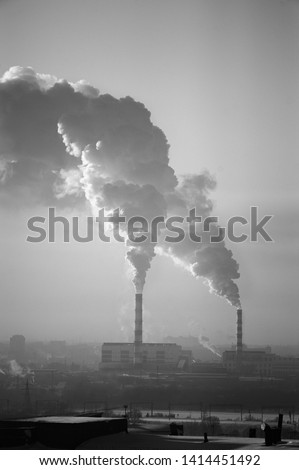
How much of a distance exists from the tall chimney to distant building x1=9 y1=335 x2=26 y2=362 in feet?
17.1

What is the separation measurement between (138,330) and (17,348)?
8.94 m

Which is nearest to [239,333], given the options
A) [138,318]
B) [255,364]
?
[255,364]

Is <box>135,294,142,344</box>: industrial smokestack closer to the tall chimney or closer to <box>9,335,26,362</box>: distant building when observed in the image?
the tall chimney

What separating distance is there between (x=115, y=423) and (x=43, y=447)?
1.07 meters

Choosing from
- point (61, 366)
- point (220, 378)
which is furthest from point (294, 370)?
point (61, 366)

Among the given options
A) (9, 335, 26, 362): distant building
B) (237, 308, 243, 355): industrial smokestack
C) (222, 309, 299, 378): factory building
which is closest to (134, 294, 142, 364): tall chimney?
(237, 308, 243, 355): industrial smokestack

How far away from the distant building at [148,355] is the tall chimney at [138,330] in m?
0.41

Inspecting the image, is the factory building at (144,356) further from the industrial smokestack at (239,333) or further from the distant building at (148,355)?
the industrial smokestack at (239,333)

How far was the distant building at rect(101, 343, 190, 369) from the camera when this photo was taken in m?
35.1

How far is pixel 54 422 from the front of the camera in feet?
26.5

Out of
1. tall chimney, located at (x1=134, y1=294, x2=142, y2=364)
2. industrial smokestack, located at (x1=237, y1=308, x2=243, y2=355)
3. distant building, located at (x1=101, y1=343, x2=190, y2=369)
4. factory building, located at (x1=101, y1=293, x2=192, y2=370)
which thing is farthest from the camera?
distant building, located at (x1=101, y1=343, x2=190, y2=369)

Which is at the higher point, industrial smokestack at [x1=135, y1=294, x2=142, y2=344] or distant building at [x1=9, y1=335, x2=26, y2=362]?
industrial smokestack at [x1=135, y1=294, x2=142, y2=344]

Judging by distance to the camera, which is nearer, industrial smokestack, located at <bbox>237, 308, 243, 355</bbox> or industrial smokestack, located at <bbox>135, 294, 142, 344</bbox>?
industrial smokestack, located at <bbox>135, 294, 142, 344</bbox>

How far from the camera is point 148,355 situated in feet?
119
